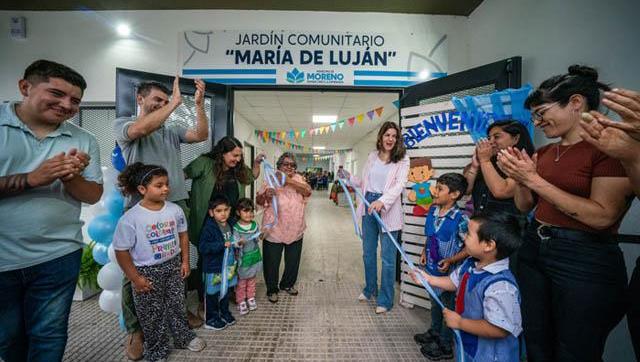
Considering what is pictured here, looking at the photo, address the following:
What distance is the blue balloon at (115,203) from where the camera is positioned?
2.29 m

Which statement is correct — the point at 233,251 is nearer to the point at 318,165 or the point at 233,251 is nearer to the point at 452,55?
the point at 452,55

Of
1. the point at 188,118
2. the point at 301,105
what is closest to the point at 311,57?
the point at 188,118

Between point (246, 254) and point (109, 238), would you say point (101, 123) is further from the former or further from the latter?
point (246, 254)

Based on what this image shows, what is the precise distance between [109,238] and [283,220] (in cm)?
147

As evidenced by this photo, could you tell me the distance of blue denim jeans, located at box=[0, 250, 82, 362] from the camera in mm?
1288

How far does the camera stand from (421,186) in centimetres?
269

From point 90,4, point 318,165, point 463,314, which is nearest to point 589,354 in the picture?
point 463,314

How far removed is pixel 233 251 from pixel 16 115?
1556 mm

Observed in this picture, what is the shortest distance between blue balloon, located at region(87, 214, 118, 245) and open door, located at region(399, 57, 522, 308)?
2.66 metres

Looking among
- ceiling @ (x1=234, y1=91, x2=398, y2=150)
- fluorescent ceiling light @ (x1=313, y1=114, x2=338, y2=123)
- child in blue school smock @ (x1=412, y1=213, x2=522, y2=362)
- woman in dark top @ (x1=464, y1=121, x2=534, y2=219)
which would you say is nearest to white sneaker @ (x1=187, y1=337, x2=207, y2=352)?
child in blue school smock @ (x1=412, y1=213, x2=522, y2=362)

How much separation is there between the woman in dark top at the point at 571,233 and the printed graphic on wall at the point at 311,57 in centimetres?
202

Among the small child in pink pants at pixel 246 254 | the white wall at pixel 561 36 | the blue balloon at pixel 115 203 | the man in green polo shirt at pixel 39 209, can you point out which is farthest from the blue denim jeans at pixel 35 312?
the white wall at pixel 561 36

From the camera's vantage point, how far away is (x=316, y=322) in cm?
239

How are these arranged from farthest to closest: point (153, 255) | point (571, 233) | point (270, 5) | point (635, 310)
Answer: point (270, 5), point (153, 255), point (571, 233), point (635, 310)
